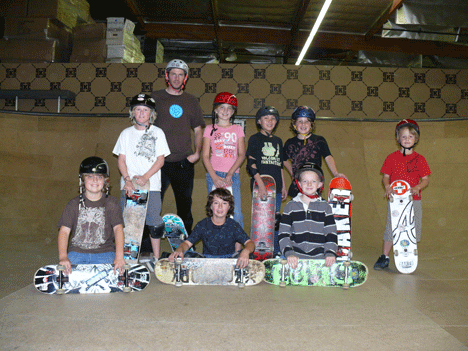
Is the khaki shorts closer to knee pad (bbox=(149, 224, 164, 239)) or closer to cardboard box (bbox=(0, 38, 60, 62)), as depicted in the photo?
knee pad (bbox=(149, 224, 164, 239))

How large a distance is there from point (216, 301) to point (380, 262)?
1769 millimetres

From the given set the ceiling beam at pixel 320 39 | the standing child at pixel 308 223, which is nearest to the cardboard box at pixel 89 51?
the ceiling beam at pixel 320 39

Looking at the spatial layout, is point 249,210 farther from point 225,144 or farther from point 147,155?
point 147,155

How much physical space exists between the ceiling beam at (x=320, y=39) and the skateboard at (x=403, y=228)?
527 cm

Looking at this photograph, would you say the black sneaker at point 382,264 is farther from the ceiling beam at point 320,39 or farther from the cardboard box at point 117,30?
the ceiling beam at point 320,39

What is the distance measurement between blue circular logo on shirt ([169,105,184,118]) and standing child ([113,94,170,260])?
23 centimetres

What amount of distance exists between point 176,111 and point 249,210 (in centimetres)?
213

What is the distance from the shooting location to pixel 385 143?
18.0 feet

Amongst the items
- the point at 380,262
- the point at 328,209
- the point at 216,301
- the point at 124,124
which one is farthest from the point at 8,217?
the point at 380,262

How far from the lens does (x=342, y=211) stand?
322 cm

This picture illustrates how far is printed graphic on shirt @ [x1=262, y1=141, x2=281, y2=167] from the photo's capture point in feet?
11.4

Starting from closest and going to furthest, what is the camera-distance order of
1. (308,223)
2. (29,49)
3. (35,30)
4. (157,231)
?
(308,223) → (157,231) → (35,30) → (29,49)

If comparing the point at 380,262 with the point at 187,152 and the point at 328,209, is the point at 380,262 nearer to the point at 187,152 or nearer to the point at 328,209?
the point at 328,209

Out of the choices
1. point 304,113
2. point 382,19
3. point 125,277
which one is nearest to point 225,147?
point 304,113
